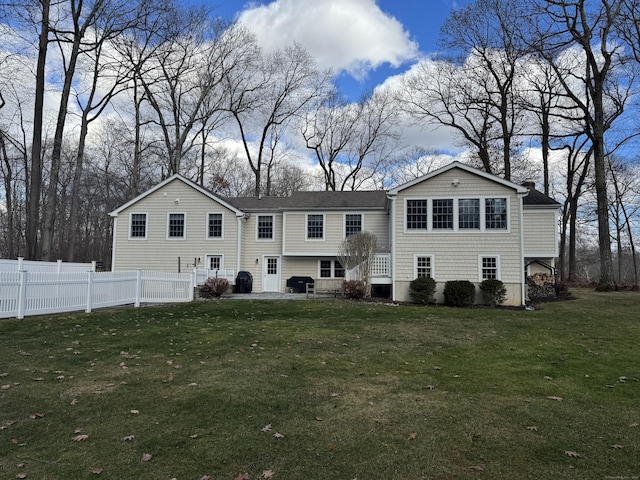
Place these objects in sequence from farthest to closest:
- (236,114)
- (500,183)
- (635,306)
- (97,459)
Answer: (236,114) → (500,183) → (635,306) → (97,459)

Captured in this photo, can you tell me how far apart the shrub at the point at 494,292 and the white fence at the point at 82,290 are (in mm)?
11617

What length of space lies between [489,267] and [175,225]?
16.0m

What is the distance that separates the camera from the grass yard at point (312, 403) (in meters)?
3.62

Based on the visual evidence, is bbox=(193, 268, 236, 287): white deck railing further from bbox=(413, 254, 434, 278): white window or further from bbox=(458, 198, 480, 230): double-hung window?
bbox=(458, 198, 480, 230): double-hung window

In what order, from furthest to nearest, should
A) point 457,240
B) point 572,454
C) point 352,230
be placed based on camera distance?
point 352,230
point 457,240
point 572,454

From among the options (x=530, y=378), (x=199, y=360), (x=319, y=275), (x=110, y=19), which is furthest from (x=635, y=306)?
(x=110, y=19)

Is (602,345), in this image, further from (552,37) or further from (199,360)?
(552,37)

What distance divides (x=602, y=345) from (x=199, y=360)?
319 inches

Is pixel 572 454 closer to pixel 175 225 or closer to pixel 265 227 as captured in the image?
pixel 265 227

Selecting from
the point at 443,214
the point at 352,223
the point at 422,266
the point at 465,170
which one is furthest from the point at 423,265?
the point at 352,223

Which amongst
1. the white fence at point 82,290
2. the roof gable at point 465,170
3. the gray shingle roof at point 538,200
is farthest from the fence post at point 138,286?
the gray shingle roof at point 538,200

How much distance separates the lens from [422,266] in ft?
58.9

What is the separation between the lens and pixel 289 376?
616 centimetres

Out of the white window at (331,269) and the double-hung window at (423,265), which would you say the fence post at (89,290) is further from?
the double-hung window at (423,265)
